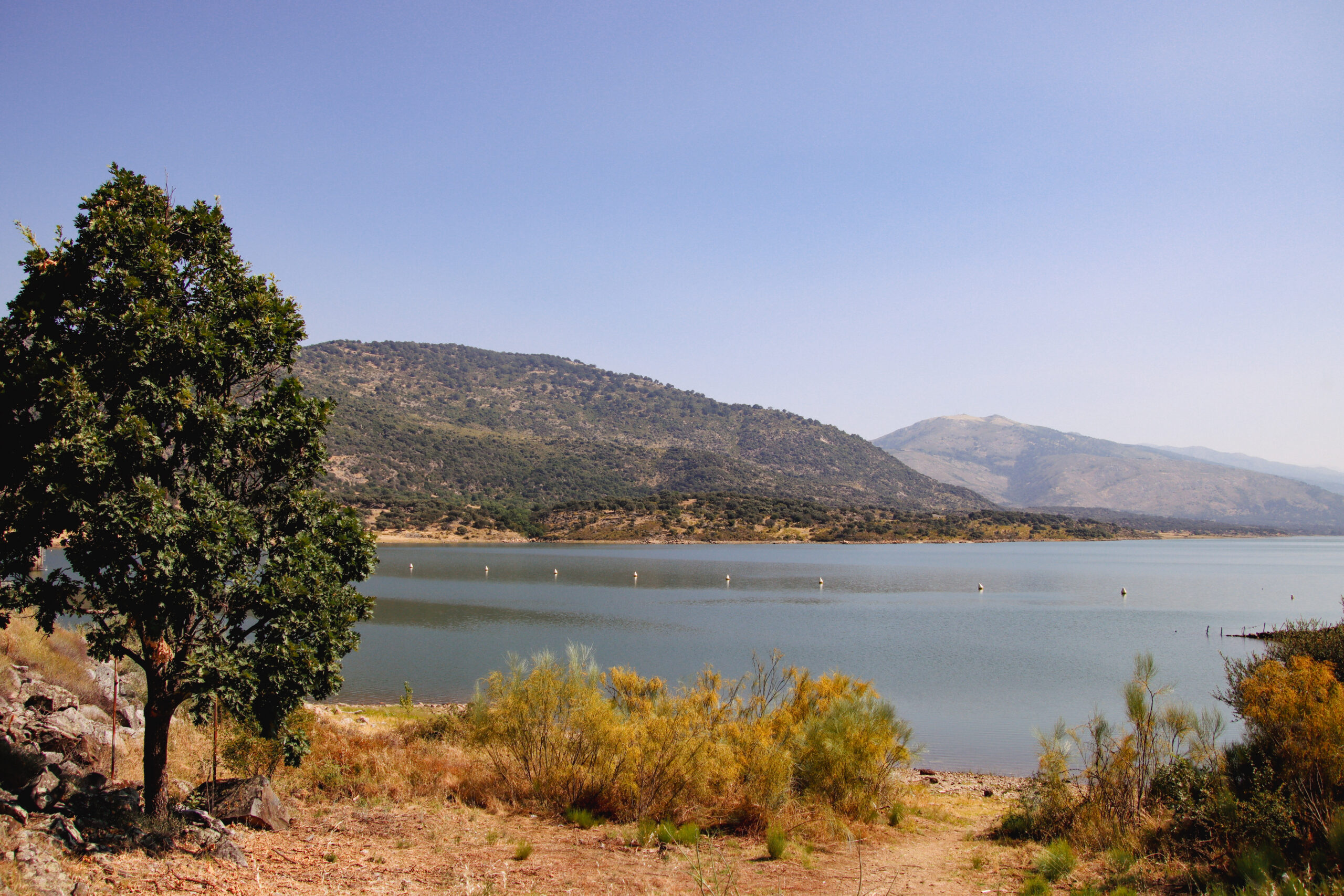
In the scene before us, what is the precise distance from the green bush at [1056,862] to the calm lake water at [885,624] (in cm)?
1011

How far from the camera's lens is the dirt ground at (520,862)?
742cm

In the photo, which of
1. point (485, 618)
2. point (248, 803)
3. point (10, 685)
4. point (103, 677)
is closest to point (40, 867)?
A: point (248, 803)

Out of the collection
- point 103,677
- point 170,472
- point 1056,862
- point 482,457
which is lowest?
point 1056,862

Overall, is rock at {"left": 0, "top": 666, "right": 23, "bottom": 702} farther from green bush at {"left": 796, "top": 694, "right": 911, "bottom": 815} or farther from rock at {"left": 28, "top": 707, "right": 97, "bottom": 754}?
green bush at {"left": 796, "top": 694, "right": 911, "bottom": 815}

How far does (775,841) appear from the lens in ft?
32.3

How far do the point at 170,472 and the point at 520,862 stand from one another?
5.83 metres

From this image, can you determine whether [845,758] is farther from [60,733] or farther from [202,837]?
[60,733]

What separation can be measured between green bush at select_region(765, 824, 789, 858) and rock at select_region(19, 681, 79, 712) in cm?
971

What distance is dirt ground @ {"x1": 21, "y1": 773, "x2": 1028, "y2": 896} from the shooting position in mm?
7418

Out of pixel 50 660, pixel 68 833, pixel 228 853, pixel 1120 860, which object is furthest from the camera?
pixel 50 660

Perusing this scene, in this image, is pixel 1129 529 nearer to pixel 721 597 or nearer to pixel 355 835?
pixel 721 597

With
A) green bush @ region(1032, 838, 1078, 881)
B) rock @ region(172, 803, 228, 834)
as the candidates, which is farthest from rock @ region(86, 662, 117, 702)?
green bush @ region(1032, 838, 1078, 881)

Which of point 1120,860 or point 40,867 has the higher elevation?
point 40,867

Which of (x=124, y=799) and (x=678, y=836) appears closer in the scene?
(x=124, y=799)
